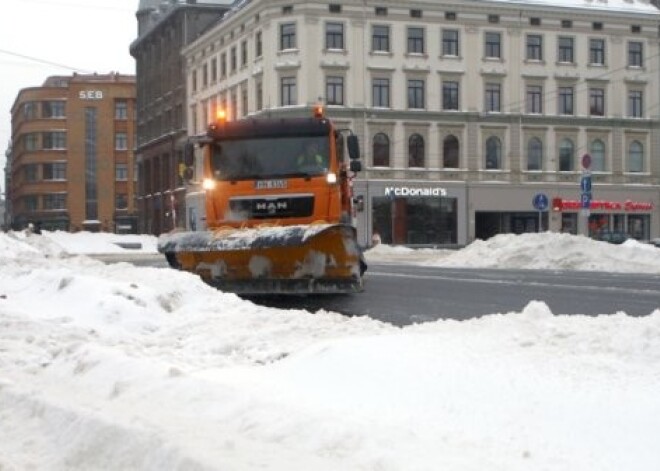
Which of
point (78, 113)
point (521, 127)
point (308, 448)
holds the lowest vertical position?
point (308, 448)

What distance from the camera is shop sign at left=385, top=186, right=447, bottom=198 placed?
184 ft

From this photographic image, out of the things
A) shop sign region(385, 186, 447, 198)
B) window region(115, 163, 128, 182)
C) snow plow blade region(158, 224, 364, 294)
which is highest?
window region(115, 163, 128, 182)

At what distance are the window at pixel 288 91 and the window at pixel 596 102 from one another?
67.0 feet

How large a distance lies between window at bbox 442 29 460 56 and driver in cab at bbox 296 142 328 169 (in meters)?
44.8

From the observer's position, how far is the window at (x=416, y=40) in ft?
189

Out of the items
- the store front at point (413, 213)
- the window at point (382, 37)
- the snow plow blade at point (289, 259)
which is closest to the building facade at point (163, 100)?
the store front at point (413, 213)

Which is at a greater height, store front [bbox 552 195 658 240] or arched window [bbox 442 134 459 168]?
arched window [bbox 442 134 459 168]

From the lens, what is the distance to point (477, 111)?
192 ft

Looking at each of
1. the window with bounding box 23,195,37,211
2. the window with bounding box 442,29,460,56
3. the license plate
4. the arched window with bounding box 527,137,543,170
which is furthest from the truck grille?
the window with bounding box 23,195,37,211

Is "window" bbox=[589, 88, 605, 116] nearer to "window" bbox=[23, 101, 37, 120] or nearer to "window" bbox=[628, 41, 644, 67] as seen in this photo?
"window" bbox=[628, 41, 644, 67]

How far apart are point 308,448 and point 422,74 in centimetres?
5444

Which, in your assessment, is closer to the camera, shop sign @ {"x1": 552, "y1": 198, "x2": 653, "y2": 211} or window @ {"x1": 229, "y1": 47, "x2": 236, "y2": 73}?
shop sign @ {"x1": 552, "y1": 198, "x2": 653, "y2": 211}

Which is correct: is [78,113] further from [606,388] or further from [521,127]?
[606,388]

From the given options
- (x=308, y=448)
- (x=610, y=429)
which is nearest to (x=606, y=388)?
(x=610, y=429)
